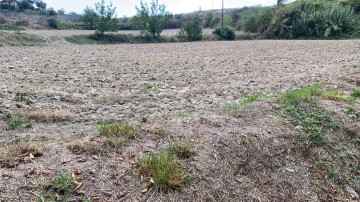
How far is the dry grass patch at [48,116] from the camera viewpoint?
4918 mm

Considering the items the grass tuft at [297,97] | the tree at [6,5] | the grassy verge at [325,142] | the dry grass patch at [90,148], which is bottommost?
the grassy verge at [325,142]

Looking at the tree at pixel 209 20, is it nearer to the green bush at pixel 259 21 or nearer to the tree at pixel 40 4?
the green bush at pixel 259 21

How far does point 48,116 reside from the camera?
16.3 ft

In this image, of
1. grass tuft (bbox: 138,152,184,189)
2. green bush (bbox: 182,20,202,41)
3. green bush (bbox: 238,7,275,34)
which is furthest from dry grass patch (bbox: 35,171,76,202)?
green bush (bbox: 238,7,275,34)

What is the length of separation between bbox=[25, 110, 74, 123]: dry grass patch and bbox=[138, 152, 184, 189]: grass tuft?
7.80ft

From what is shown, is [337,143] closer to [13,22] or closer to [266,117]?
[266,117]

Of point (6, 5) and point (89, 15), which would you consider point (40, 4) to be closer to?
point (6, 5)

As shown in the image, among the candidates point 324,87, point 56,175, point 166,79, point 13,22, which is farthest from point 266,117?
point 13,22

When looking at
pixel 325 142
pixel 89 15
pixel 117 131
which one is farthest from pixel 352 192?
pixel 89 15

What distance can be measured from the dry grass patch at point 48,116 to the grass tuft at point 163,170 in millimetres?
2377

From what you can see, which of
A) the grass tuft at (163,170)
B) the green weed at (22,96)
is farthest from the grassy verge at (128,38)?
the grass tuft at (163,170)

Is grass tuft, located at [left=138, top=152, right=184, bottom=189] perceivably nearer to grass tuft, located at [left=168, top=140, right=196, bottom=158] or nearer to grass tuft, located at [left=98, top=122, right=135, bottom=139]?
grass tuft, located at [left=168, top=140, right=196, bottom=158]

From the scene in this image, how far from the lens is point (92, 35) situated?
3048 cm

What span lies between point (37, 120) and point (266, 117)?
3245 mm
